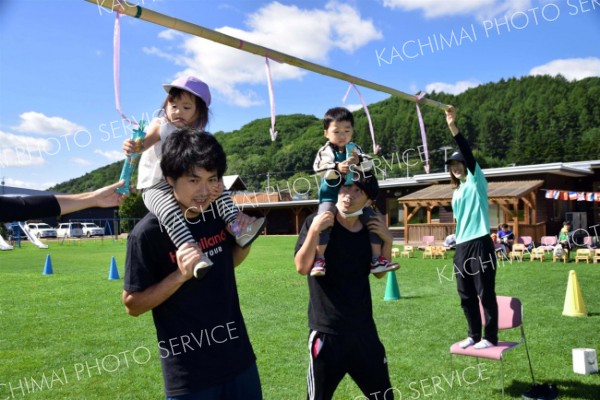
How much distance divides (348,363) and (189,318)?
123cm

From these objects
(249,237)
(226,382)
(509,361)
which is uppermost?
(249,237)

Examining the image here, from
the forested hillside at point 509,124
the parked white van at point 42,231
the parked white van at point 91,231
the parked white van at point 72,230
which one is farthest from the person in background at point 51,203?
the parked white van at point 42,231

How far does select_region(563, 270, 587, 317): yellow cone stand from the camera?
7.98m

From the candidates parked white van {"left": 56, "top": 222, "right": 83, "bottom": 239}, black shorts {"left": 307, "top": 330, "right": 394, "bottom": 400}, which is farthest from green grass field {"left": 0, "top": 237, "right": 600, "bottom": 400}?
parked white van {"left": 56, "top": 222, "right": 83, "bottom": 239}

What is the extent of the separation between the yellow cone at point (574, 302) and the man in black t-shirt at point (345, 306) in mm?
6569

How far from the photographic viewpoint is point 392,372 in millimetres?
5453

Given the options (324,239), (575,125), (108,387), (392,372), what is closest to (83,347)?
(108,387)

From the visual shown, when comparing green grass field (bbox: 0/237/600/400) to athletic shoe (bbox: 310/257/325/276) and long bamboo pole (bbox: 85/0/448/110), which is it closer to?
athletic shoe (bbox: 310/257/325/276)

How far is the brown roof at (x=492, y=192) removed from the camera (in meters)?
21.3

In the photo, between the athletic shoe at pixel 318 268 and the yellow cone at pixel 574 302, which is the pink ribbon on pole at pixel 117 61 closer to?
the athletic shoe at pixel 318 268

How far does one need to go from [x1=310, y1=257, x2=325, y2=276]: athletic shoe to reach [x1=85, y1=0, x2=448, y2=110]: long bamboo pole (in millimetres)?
1255

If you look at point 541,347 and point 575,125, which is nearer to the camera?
point 541,347

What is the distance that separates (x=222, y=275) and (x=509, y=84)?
8712 cm

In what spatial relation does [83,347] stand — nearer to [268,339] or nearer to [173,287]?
[268,339]
